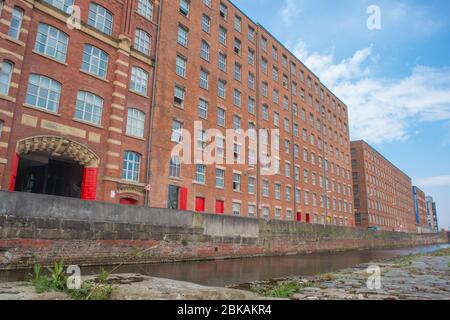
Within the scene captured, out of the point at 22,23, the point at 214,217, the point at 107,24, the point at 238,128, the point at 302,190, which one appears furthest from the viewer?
the point at 302,190

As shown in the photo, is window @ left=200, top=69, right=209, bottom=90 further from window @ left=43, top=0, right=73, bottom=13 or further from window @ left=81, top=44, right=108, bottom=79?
window @ left=43, top=0, right=73, bottom=13

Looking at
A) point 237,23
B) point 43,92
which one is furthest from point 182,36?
point 43,92

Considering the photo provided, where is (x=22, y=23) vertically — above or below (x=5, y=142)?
above

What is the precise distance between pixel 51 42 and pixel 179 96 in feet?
32.9

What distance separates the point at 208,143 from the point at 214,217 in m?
10.0

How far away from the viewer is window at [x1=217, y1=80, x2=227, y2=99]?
30603mm

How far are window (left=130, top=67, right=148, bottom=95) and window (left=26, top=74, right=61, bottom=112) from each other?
5362 mm

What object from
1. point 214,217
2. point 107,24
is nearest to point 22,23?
point 107,24

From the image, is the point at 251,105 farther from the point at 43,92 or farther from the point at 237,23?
the point at 43,92

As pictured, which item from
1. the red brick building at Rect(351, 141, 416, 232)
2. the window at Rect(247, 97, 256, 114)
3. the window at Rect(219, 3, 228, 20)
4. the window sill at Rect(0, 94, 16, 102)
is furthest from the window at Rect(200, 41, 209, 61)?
the red brick building at Rect(351, 141, 416, 232)

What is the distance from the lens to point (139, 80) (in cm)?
2323

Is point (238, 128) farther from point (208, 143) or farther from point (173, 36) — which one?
point (173, 36)

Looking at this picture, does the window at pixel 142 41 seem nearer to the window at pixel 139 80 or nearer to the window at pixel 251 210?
the window at pixel 139 80
